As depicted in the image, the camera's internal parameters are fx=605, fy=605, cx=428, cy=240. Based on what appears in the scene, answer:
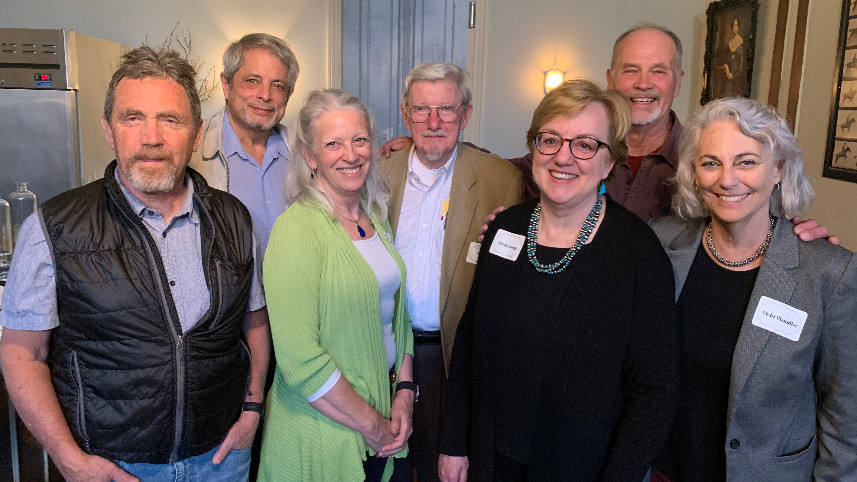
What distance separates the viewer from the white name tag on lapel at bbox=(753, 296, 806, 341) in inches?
54.6

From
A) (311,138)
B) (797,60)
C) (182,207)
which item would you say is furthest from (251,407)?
(797,60)

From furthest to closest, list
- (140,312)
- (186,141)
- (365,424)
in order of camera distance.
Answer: (365,424), (186,141), (140,312)

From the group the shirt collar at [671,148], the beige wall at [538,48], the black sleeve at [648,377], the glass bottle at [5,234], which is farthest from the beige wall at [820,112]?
the glass bottle at [5,234]

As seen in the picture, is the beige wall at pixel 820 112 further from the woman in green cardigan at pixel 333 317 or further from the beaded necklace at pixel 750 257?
the woman in green cardigan at pixel 333 317

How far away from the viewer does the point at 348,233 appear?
1.72m

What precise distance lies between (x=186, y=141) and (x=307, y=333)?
56 cm

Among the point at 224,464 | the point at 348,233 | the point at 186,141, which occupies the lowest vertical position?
the point at 224,464

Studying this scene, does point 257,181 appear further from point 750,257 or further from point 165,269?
point 750,257

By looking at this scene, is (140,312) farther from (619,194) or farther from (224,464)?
(619,194)

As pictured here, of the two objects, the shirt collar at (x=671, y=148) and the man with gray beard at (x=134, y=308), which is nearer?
the man with gray beard at (x=134, y=308)

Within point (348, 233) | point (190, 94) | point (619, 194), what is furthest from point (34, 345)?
point (619, 194)

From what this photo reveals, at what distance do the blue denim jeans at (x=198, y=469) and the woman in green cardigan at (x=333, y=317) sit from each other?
7 cm

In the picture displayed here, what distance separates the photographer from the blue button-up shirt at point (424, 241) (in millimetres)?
2113

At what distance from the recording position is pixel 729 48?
4008 mm
